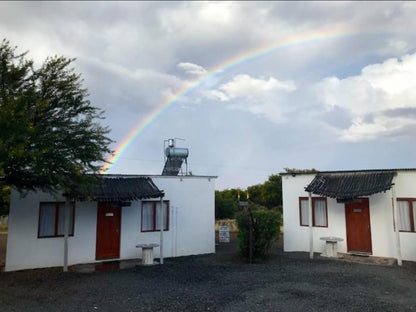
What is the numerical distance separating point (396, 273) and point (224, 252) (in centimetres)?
706

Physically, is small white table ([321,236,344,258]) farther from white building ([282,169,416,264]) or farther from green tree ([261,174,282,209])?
green tree ([261,174,282,209])

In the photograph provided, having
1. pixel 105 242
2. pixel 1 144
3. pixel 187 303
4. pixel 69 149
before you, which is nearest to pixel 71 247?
pixel 105 242

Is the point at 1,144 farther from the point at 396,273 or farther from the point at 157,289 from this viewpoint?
the point at 396,273

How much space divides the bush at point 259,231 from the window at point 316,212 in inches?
88.0

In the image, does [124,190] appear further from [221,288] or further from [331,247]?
[331,247]

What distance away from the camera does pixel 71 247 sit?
41.2 feet

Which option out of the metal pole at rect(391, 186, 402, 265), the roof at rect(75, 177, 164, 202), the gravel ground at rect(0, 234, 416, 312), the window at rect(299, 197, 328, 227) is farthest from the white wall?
the metal pole at rect(391, 186, 402, 265)

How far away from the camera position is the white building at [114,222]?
1190 cm

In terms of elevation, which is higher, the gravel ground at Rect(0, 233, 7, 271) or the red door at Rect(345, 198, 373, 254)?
the red door at Rect(345, 198, 373, 254)

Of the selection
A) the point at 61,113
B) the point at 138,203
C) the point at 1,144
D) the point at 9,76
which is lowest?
the point at 138,203

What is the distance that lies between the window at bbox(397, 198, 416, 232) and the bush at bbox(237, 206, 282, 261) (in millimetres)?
4449

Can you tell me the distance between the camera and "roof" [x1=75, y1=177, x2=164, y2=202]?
12.1 m

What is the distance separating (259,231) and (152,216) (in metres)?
4.43

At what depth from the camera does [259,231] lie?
1326 cm
